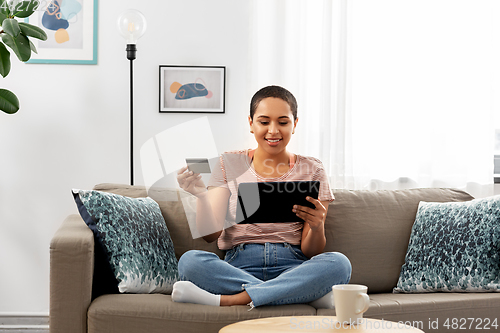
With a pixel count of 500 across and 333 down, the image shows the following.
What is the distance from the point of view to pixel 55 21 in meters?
2.44

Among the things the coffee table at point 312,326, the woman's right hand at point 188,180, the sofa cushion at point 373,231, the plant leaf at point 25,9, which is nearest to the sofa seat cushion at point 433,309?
the sofa cushion at point 373,231

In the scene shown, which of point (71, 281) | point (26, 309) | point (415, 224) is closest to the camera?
point (71, 281)

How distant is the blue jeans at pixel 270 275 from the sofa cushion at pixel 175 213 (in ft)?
1.00

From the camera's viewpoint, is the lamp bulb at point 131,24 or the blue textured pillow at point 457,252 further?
the lamp bulb at point 131,24

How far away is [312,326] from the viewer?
43.5 inches

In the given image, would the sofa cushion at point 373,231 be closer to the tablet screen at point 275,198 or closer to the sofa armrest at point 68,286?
the tablet screen at point 275,198

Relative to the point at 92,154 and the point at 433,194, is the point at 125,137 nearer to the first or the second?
the point at 92,154

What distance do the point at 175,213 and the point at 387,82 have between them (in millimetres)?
1296

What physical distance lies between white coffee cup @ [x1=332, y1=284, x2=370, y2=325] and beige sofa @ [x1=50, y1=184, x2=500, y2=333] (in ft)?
1.31

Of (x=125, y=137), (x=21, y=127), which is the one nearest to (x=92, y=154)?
(x=125, y=137)

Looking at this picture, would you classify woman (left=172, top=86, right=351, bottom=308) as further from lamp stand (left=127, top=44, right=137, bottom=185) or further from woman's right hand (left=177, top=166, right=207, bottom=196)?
lamp stand (left=127, top=44, right=137, bottom=185)

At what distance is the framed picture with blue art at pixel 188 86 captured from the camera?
2471 mm

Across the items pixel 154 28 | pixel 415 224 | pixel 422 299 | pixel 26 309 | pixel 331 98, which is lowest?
pixel 26 309

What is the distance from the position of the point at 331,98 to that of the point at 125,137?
108 cm
